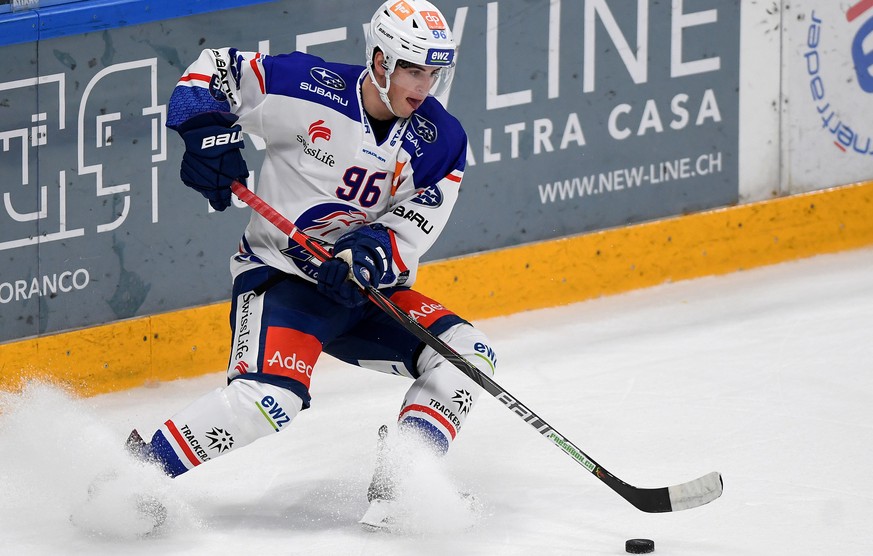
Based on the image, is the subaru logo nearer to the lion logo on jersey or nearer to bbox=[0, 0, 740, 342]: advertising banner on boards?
the lion logo on jersey

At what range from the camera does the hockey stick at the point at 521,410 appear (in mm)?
3846

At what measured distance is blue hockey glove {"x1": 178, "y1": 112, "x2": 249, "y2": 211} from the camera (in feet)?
12.5

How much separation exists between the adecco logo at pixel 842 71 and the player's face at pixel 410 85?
2474 mm

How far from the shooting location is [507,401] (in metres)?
3.92

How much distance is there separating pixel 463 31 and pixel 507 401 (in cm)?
186

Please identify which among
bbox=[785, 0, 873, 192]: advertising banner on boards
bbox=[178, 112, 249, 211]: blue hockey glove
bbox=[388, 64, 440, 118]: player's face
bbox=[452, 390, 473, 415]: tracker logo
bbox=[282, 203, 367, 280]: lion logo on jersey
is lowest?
bbox=[452, 390, 473, 415]: tracker logo

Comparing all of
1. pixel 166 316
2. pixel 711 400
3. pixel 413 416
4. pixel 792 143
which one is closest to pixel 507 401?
pixel 413 416

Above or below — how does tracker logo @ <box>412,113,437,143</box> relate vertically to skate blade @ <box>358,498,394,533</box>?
above

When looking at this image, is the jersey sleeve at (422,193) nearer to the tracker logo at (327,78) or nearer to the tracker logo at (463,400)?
the tracker logo at (327,78)

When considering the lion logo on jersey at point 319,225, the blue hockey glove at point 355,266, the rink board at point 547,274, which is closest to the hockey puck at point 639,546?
the blue hockey glove at point 355,266

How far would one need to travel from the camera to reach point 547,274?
5.64 m

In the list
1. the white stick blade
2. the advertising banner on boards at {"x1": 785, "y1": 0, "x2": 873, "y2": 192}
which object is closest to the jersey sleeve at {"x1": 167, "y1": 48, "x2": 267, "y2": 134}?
the white stick blade

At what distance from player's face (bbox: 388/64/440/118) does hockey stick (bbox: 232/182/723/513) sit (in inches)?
15.2

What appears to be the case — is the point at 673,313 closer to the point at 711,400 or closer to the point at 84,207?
the point at 711,400
